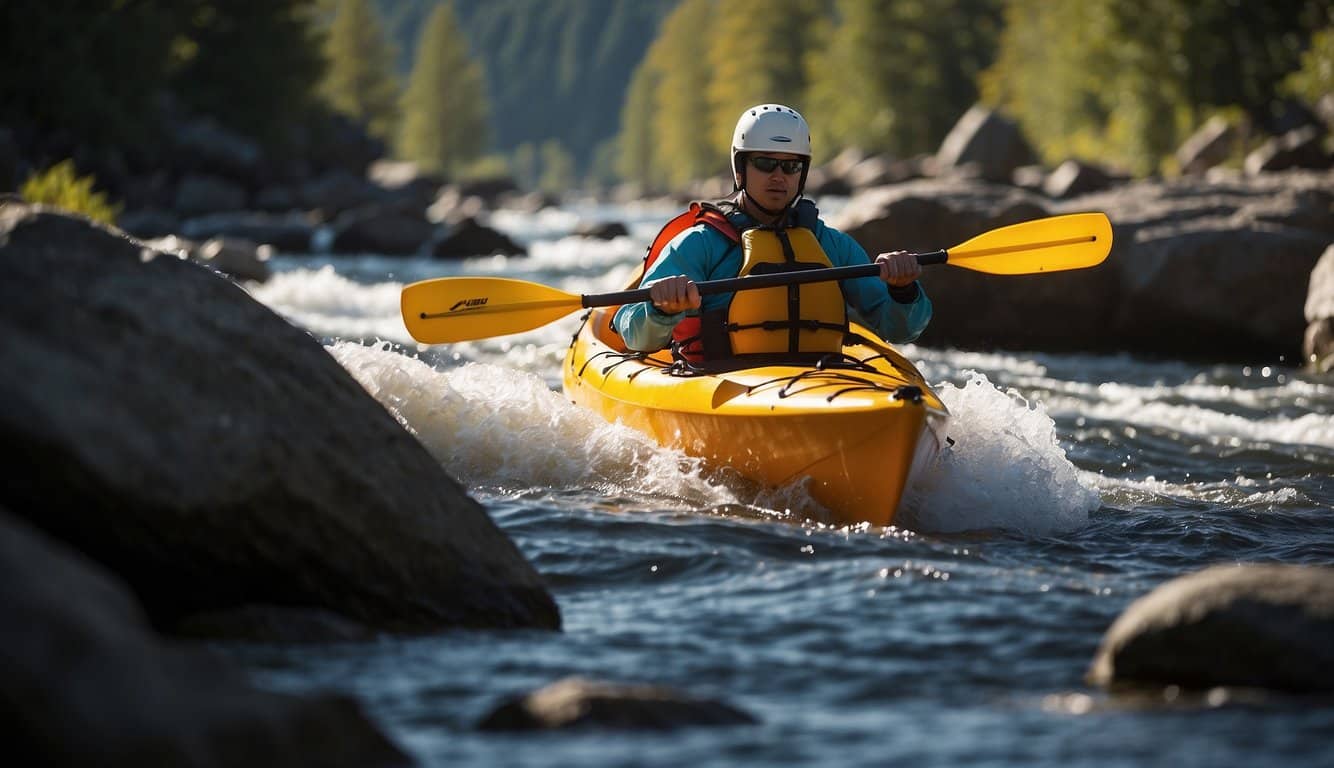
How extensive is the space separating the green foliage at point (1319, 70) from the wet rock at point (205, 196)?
59.7 feet

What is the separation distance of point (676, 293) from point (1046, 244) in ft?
6.09

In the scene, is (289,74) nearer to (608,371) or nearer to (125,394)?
(608,371)

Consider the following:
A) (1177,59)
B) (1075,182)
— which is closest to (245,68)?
(1177,59)

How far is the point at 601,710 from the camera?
9.90 ft

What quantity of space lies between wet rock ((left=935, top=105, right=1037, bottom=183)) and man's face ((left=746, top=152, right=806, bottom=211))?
23.5m

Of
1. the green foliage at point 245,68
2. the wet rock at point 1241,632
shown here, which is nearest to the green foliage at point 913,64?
the green foliage at point 245,68

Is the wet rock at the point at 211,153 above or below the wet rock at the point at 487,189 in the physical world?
below

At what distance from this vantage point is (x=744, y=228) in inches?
256

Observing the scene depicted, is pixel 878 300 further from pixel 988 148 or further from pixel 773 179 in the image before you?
pixel 988 148

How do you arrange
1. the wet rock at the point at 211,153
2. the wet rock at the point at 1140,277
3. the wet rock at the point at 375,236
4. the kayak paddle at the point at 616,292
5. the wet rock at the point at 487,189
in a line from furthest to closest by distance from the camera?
the wet rock at the point at 487,189
the wet rock at the point at 211,153
the wet rock at the point at 375,236
the wet rock at the point at 1140,277
the kayak paddle at the point at 616,292

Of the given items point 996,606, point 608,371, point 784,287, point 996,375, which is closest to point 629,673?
point 996,606

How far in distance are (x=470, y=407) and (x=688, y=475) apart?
1.34 meters

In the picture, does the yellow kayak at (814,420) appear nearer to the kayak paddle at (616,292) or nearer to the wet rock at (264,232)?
the kayak paddle at (616,292)

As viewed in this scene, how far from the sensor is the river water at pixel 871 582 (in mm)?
3053
